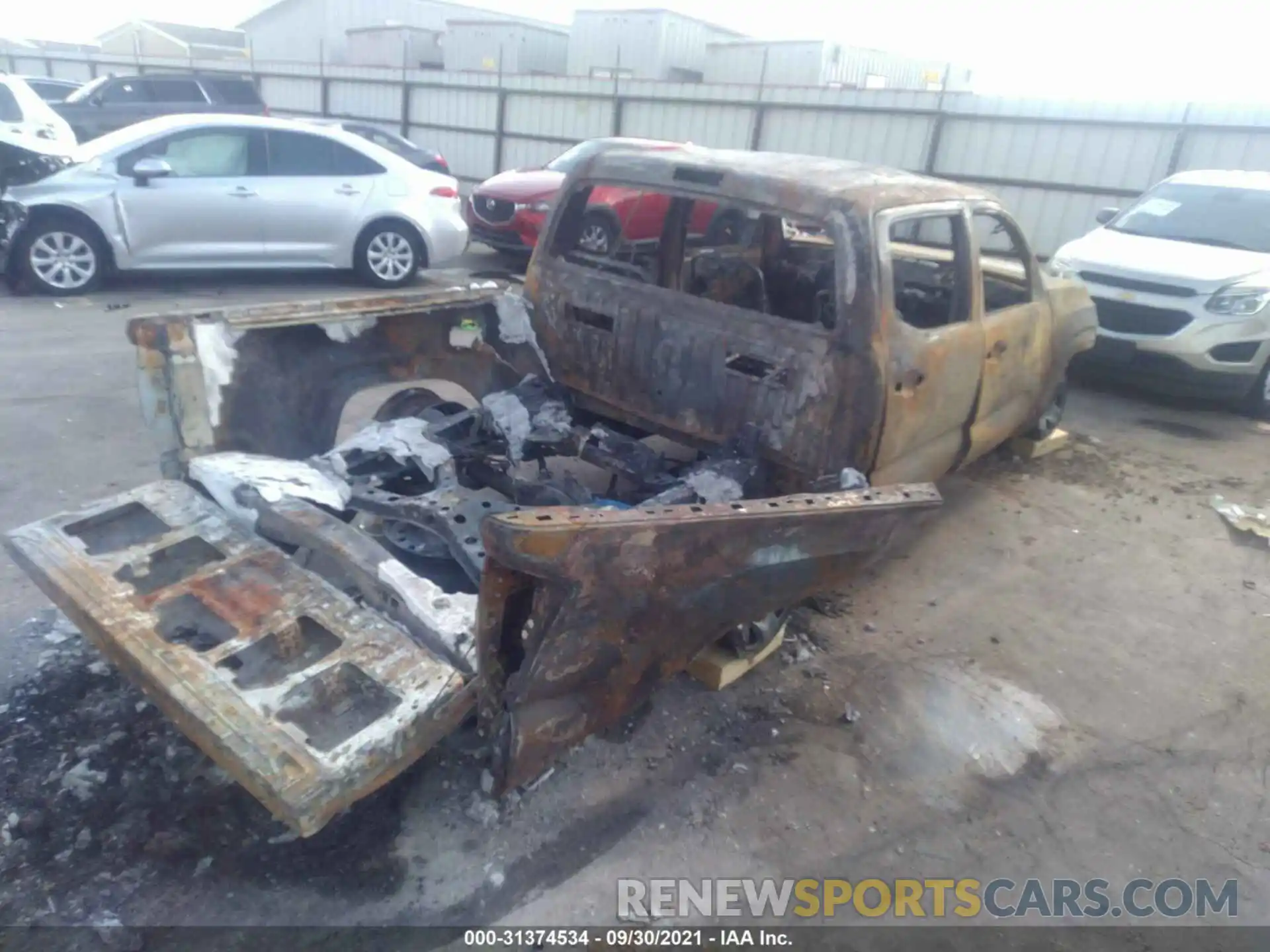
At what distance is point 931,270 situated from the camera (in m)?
4.91

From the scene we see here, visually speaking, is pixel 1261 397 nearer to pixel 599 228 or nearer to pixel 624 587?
pixel 599 228

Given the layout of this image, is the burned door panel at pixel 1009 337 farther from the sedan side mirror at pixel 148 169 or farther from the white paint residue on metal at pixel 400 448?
the sedan side mirror at pixel 148 169

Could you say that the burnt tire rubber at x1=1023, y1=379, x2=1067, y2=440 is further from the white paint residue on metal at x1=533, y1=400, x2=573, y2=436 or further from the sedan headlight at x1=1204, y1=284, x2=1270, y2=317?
the white paint residue on metal at x1=533, y1=400, x2=573, y2=436

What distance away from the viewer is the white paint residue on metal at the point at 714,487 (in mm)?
3305

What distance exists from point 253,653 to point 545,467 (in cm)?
173

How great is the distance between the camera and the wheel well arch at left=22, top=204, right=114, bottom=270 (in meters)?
7.68

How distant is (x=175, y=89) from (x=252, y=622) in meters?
13.5

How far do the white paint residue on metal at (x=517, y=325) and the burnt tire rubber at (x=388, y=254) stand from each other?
18.5 feet

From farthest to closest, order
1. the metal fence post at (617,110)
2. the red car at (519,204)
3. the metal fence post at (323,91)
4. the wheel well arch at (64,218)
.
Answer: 1. the metal fence post at (323,91)
2. the metal fence post at (617,110)
3. the red car at (519,204)
4. the wheel well arch at (64,218)

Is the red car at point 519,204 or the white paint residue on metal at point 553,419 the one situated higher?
the red car at point 519,204

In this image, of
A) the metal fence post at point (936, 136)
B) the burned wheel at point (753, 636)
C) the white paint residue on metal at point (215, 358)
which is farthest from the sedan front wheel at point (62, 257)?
the metal fence post at point (936, 136)

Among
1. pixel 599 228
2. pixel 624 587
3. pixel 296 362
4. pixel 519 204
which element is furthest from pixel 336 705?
pixel 519 204

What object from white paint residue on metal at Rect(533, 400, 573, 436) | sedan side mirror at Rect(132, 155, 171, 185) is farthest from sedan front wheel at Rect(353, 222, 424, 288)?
white paint residue on metal at Rect(533, 400, 573, 436)

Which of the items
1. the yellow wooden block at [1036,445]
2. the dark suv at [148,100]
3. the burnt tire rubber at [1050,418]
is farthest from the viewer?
the dark suv at [148,100]
